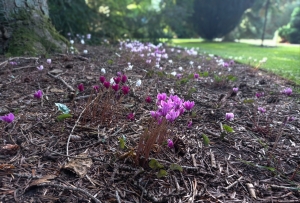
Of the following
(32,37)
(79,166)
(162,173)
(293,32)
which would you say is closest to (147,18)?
(32,37)

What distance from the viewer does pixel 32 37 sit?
13.4ft

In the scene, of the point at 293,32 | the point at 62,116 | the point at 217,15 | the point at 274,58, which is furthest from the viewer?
the point at 293,32

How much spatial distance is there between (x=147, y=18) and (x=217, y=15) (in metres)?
8.38

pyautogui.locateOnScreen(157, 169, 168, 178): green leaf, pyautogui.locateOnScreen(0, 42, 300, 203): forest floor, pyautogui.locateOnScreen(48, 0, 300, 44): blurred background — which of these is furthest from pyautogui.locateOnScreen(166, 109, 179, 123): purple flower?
pyautogui.locateOnScreen(48, 0, 300, 44): blurred background

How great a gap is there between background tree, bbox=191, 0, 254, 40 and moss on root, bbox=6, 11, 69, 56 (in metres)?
14.5

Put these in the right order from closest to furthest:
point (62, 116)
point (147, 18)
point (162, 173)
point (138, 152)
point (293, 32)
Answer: point (162, 173) < point (138, 152) < point (62, 116) < point (147, 18) < point (293, 32)

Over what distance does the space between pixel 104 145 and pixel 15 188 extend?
0.57 m

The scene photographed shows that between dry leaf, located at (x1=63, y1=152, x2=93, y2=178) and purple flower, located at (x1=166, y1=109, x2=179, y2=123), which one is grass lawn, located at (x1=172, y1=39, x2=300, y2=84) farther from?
dry leaf, located at (x1=63, y1=152, x2=93, y2=178)

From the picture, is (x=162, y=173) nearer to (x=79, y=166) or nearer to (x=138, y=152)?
(x=138, y=152)

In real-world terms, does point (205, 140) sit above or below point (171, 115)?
below

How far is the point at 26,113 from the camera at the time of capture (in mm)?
2088

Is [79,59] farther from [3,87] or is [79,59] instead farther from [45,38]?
[3,87]

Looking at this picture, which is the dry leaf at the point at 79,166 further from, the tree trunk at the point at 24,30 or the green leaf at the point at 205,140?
the tree trunk at the point at 24,30

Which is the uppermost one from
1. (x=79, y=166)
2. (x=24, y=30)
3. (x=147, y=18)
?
(x=147, y=18)
